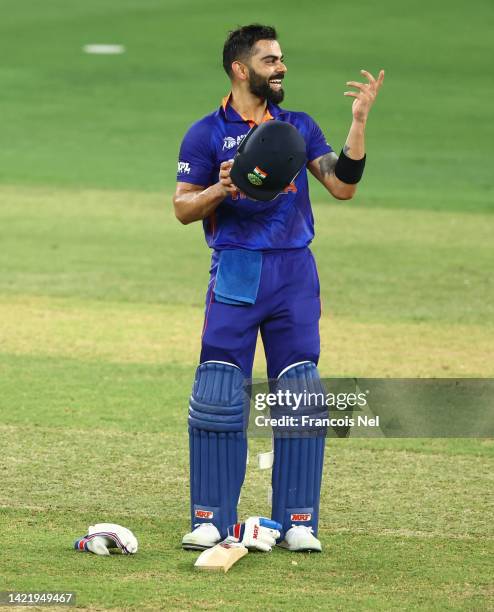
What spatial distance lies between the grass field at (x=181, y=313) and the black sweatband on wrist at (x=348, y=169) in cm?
148

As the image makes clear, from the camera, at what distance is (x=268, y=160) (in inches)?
220

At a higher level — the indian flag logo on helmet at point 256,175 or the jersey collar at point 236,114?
the jersey collar at point 236,114

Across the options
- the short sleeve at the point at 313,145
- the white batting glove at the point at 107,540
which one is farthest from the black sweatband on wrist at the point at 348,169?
the white batting glove at the point at 107,540

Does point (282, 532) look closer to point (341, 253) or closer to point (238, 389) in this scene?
point (238, 389)

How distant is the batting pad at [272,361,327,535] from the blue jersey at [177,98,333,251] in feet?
1.75

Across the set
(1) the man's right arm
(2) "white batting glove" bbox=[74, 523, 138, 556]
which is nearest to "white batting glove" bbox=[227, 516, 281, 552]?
(2) "white batting glove" bbox=[74, 523, 138, 556]

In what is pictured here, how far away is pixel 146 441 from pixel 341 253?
22.2 ft

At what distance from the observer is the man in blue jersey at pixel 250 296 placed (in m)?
5.82

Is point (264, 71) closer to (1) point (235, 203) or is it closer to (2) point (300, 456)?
(1) point (235, 203)

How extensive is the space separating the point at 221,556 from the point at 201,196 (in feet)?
4.57

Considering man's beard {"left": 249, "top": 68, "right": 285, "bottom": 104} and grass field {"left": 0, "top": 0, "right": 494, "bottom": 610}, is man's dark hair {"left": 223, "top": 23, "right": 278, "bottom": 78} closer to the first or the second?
man's beard {"left": 249, "top": 68, "right": 285, "bottom": 104}

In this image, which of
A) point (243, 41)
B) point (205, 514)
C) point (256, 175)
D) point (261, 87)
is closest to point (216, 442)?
point (205, 514)

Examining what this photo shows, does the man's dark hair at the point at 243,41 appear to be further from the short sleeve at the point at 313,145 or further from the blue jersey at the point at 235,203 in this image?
the short sleeve at the point at 313,145

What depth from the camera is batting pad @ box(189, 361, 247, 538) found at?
18.9ft
